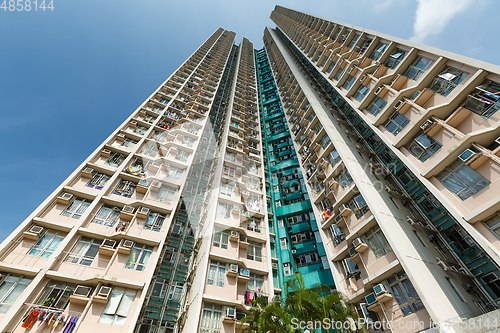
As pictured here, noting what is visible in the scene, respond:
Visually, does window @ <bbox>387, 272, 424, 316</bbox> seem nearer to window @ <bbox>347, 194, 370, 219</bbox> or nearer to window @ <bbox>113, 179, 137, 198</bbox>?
window @ <bbox>347, 194, 370, 219</bbox>

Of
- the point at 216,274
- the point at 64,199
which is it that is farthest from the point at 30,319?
the point at 216,274

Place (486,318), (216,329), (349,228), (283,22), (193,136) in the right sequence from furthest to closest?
(283,22) < (193,136) < (349,228) < (216,329) < (486,318)

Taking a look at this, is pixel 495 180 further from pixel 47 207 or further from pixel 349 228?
pixel 47 207

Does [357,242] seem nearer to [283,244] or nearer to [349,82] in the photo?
[283,244]

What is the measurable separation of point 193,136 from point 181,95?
36.1 ft

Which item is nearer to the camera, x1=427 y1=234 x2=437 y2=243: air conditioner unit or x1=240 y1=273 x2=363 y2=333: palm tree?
x1=240 y1=273 x2=363 y2=333: palm tree

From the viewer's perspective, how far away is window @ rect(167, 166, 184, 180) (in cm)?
2072

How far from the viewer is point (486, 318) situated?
845 cm

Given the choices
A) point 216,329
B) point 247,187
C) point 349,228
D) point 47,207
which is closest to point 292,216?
point 247,187

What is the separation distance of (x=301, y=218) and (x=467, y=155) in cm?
1502

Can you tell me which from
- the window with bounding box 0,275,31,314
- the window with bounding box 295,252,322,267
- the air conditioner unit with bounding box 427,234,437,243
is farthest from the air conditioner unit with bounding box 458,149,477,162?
the window with bounding box 0,275,31,314

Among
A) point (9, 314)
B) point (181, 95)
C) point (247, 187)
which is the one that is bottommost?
point (9, 314)

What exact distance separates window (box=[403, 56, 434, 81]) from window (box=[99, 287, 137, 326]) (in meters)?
24.0

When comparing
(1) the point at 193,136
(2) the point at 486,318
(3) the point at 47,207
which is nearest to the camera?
(2) the point at 486,318
